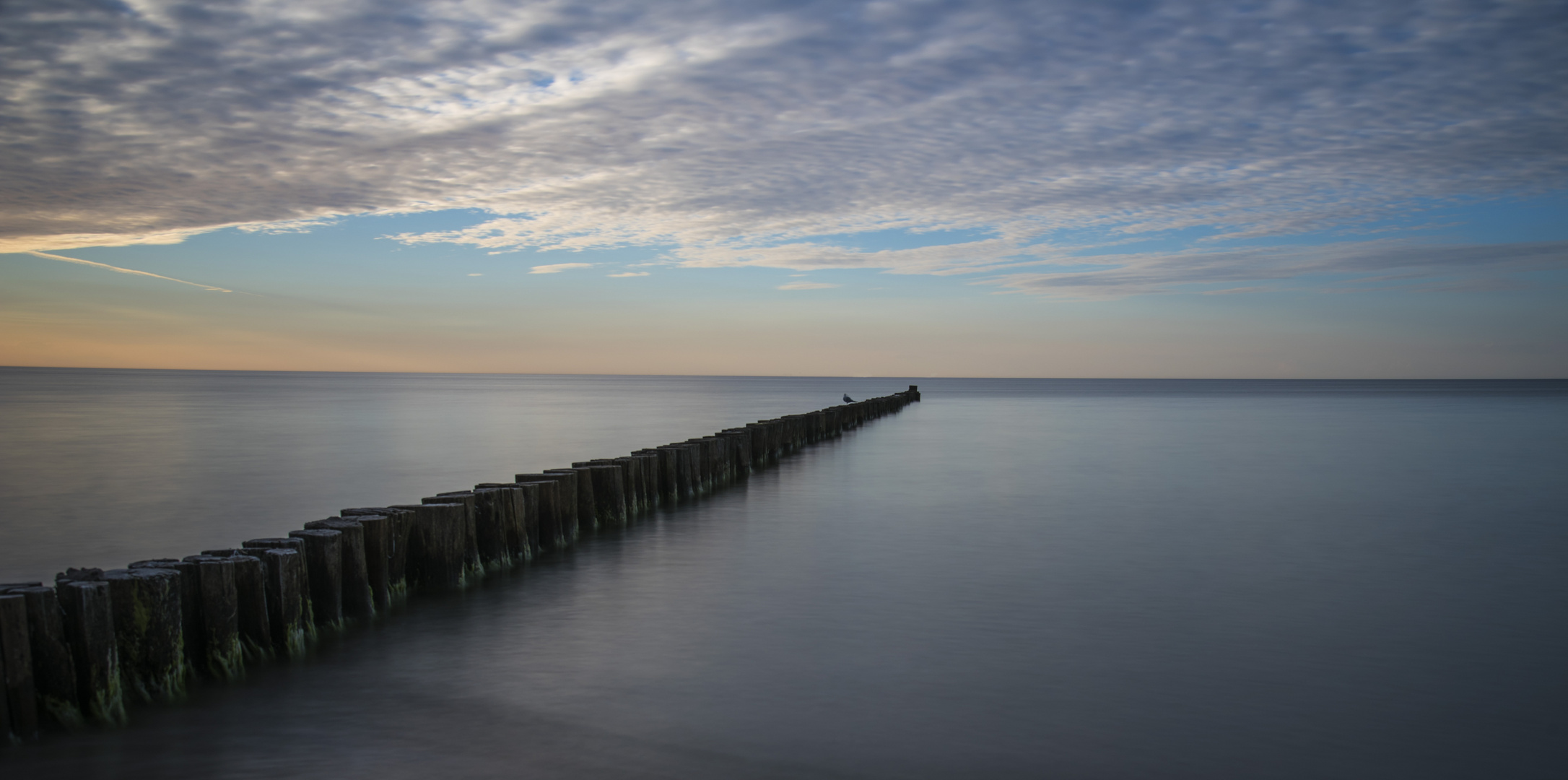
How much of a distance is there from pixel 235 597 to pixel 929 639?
13.0 feet

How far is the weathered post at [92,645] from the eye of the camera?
446 cm

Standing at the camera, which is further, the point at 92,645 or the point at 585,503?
the point at 585,503

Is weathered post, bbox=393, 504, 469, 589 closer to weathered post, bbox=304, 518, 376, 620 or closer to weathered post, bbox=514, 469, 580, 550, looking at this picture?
weathered post, bbox=304, 518, 376, 620

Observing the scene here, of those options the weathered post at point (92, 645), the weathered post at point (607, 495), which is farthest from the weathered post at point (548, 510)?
the weathered post at point (92, 645)

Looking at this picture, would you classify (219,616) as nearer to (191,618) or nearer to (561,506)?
(191,618)

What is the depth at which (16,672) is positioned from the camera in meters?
4.24

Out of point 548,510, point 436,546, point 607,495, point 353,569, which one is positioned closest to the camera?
point 353,569

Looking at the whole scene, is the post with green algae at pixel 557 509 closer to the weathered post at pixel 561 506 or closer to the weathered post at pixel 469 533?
the weathered post at pixel 561 506

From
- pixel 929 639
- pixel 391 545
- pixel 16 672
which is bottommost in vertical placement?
pixel 929 639

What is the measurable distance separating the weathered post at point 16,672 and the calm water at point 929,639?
0.12 meters

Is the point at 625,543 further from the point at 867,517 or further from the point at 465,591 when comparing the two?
the point at 867,517

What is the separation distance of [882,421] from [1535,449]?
56.6ft

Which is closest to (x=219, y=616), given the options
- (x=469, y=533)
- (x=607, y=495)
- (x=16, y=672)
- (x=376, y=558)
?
(x=16, y=672)

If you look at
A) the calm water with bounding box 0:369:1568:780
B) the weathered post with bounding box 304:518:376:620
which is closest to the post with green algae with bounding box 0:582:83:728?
the calm water with bounding box 0:369:1568:780
